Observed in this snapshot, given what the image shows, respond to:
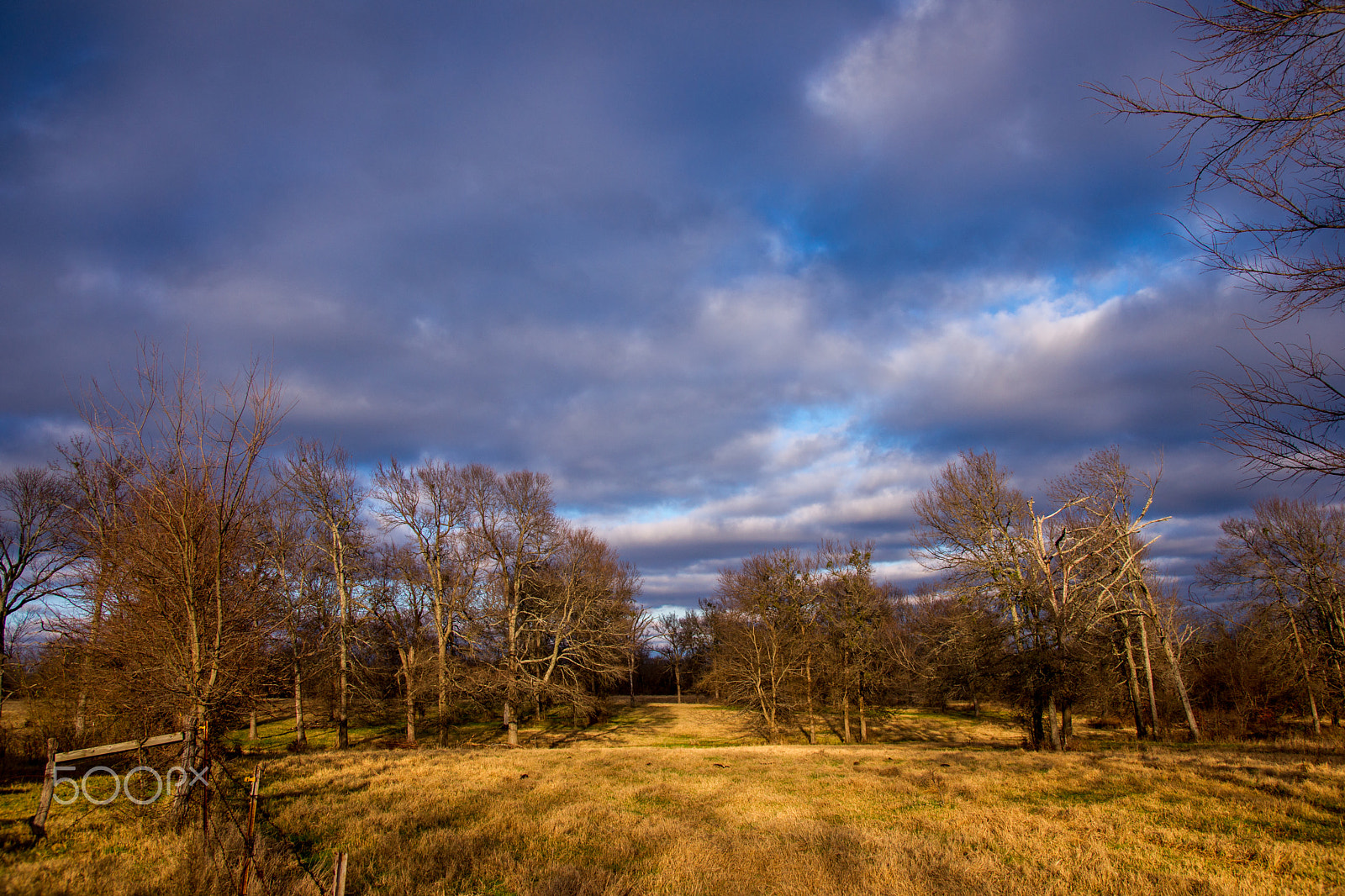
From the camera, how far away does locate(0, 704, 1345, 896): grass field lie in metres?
7.07

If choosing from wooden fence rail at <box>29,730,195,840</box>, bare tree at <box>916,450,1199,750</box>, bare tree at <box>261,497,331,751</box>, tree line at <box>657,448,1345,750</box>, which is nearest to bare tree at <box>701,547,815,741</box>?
tree line at <box>657,448,1345,750</box>

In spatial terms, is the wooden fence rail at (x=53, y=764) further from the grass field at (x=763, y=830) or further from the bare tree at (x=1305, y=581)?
the bare tree at (x=1305, y=581)

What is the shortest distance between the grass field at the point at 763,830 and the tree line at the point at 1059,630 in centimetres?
422

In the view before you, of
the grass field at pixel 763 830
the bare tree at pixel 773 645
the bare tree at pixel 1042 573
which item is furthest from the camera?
the bare tree at pixel 773 645

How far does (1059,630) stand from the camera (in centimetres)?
1855

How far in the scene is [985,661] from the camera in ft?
66.7

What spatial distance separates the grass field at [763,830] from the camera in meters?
7.07

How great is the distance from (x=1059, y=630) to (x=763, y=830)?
1365cm

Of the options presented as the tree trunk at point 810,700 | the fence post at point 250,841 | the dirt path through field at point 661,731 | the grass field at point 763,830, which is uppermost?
the fence post at point 250,841

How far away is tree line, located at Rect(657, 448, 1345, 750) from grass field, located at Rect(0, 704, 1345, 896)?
13.8ft

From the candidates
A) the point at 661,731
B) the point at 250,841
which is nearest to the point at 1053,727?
the point at 250,841

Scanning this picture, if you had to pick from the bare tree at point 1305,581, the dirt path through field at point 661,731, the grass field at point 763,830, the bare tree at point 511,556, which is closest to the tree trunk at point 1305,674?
the bare tree at point 1305,581

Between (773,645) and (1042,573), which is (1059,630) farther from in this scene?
(773,645)

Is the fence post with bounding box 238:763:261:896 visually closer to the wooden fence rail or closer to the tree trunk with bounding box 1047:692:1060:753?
the wooden fence rail
